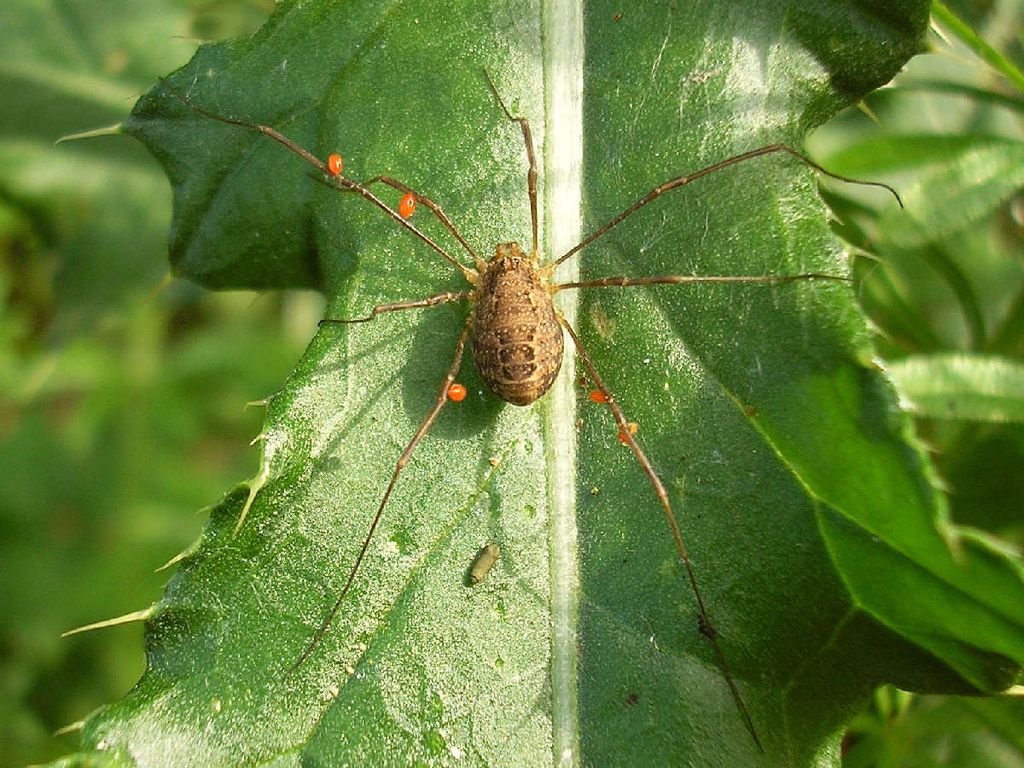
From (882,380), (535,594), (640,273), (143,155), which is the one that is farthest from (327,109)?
(143,155)

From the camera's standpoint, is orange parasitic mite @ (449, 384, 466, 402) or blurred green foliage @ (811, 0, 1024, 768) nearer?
orange parasitic mite @ (449, 384, 466, 402)

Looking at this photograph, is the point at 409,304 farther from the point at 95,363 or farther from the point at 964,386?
the point at 95,363

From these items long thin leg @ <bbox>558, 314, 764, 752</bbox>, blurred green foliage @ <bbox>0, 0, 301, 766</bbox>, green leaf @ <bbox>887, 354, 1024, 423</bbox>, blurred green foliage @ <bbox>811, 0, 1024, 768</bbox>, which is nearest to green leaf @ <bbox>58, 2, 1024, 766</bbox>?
long thin leg @ <bbox>558, 314, 764, 752</bbox>

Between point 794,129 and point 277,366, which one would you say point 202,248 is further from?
point 277,366

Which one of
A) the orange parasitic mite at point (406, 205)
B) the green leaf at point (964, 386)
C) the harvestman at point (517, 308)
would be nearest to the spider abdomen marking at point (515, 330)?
the harvestman at point (517, 308)

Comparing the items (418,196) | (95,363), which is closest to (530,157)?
(418,196)

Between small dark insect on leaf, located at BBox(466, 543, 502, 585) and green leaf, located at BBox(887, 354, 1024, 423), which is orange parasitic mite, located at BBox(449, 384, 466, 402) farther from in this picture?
green leaf, located at BBox(887, 354, 1024, 423)

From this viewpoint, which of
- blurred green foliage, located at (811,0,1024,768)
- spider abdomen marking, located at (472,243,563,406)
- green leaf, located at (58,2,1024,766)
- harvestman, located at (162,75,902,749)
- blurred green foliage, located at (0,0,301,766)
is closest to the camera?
green leaf, located at (58,2,1024,766)

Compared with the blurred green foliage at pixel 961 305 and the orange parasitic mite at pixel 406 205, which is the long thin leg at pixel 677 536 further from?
the blurred green foliage at pixel 961 305
